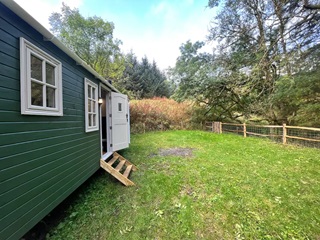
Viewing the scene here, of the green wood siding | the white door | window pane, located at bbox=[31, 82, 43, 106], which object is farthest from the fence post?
window pane, located at bbox=[31, 82, 43, 106]

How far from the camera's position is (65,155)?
2619 mm

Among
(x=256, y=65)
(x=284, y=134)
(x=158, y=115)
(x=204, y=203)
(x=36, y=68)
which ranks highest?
(x=256, y=65)

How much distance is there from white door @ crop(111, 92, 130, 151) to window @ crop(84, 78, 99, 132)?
840 mm

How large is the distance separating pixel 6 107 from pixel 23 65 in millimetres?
522

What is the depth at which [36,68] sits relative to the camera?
6.78 ft

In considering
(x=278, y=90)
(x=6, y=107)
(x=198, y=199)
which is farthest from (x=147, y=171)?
(x=278, y=90)

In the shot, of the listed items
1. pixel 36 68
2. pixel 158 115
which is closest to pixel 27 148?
pixel 36 68

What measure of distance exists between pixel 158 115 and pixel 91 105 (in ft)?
27.2

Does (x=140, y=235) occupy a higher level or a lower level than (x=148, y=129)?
lower

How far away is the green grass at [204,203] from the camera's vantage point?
2424 millimetres

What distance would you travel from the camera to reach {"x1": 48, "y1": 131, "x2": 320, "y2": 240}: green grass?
95.4 inches

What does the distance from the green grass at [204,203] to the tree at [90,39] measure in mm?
10426

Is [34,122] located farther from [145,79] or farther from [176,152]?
[145,79]

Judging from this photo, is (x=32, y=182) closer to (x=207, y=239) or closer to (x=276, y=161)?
(x=207, y=239)
